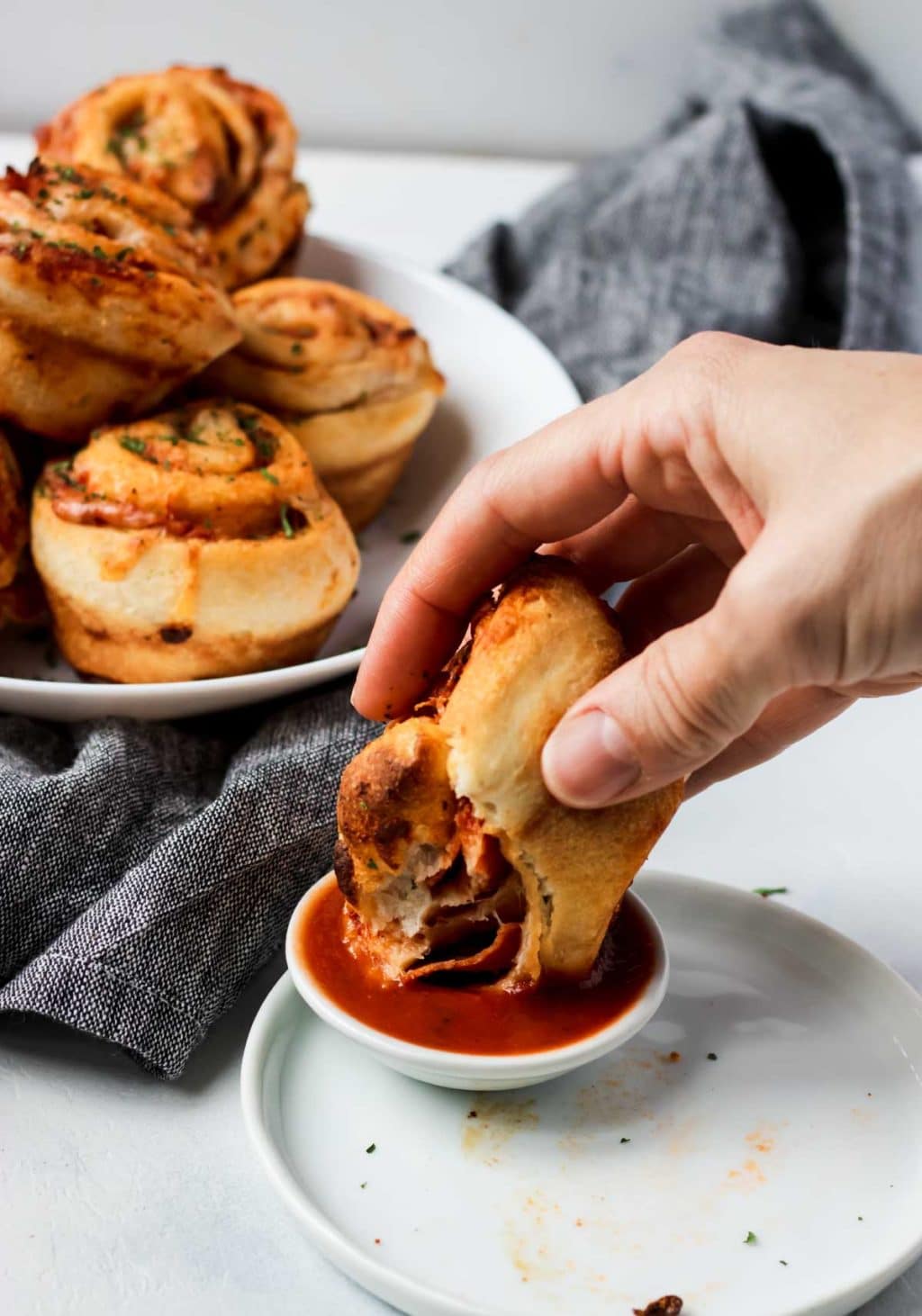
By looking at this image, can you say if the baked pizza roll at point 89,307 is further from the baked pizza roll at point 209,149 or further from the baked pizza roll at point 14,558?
the baked pizza roll at point 209,149

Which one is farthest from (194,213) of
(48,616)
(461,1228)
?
(461,1228)

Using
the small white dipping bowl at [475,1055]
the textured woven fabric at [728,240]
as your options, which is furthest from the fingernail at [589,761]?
the textured woven fabric at [728,240]

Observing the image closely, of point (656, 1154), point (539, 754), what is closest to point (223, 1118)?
point (656, 1154)

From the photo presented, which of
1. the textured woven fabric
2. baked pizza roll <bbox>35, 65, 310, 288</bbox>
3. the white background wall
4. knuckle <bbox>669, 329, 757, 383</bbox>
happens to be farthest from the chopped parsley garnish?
the white background wall

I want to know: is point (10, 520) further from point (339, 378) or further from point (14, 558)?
point (339, 378)

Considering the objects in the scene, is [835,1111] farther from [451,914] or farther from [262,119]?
[262,119]

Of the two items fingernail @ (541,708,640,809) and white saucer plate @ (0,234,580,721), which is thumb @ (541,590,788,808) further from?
white saucer plate @ (0,234,580,721)
